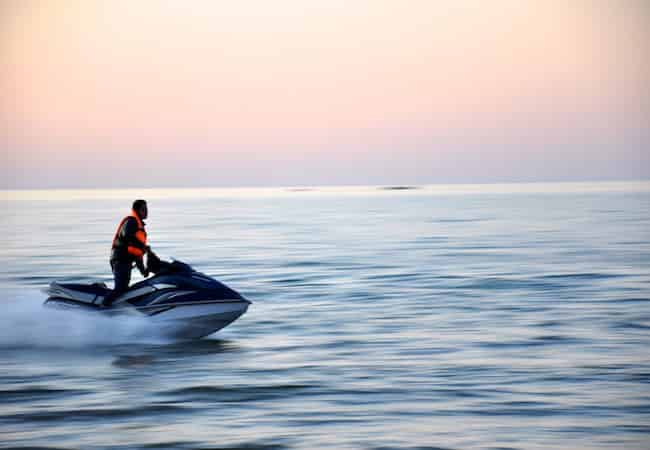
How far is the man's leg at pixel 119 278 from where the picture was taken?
45.2 ft

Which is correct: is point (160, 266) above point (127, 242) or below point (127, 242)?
below

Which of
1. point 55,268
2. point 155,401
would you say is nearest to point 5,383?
point 155,401

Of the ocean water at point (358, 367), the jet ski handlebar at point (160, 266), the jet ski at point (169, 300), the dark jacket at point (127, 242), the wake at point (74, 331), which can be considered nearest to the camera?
the ocean water at point (358, 367)

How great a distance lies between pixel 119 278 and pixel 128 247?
0.57m

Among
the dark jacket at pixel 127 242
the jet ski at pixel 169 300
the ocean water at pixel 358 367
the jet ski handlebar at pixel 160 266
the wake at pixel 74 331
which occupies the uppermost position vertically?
the dark jacket at pixel 127 242

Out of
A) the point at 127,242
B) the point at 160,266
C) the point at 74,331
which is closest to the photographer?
the point at 127,242

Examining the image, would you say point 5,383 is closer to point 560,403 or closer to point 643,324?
point 560,403

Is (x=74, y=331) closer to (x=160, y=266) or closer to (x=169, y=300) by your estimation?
(x=169, y=300)

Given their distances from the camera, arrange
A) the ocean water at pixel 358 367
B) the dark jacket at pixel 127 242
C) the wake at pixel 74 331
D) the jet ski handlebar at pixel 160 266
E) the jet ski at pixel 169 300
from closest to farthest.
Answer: the ocean water at pixel 358 367, the dark jacket at pixel 127 242, the jet ski handlebar at pixel 160 266, the jet ski at pixel 169 300, the wake at pixel 74 331

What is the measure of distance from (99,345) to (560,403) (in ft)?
23.6

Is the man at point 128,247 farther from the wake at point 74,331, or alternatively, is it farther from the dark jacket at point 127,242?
the wake at point 74,331

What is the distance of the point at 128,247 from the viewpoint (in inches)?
536

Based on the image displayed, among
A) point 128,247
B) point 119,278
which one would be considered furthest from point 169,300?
point 128,247

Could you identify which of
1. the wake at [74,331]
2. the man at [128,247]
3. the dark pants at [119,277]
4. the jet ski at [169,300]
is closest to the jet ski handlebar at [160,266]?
the jet ski at [169,300]
